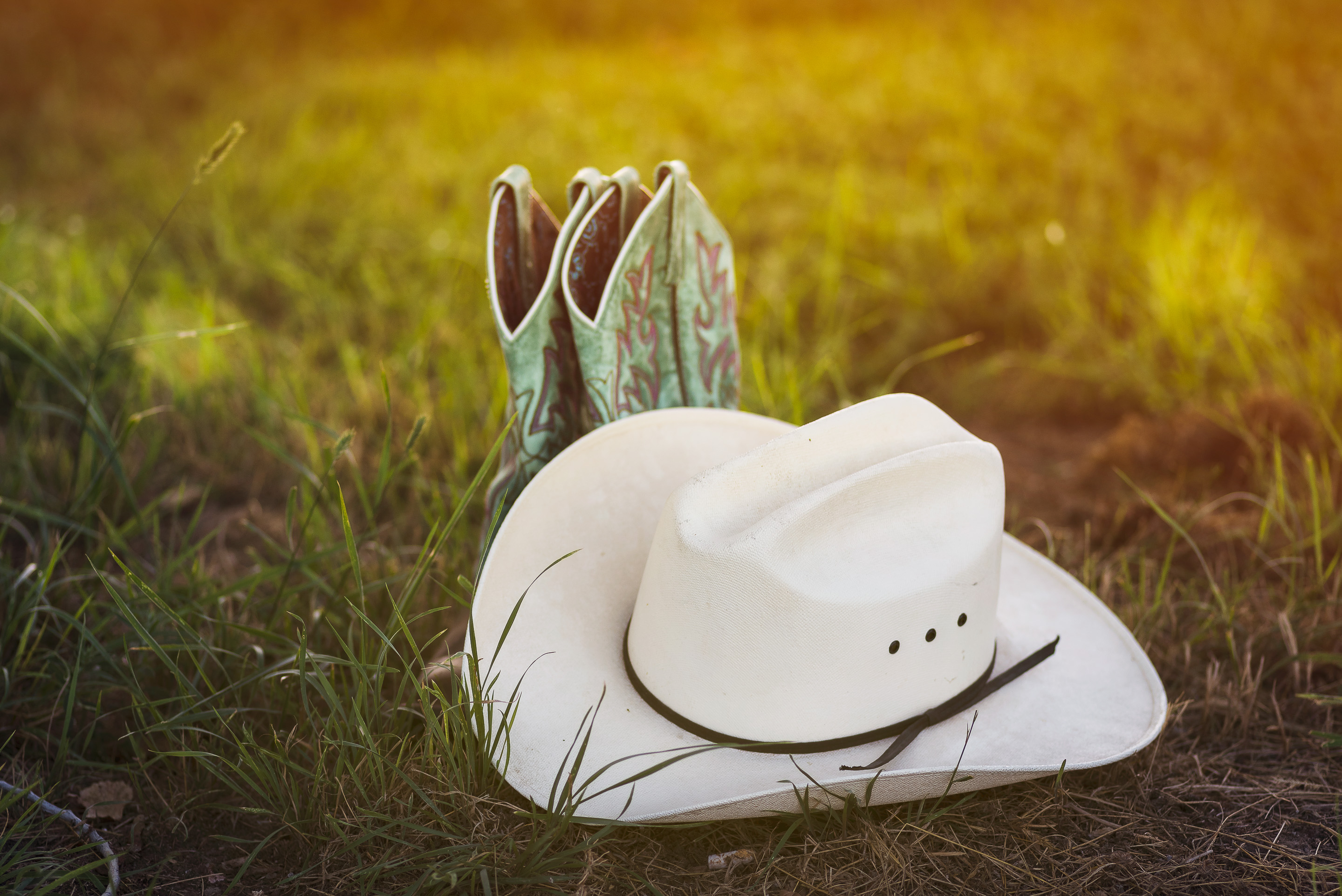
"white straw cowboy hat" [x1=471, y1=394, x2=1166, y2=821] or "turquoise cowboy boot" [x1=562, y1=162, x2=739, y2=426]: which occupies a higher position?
"turquoise cowboy boot" [x1=562, y1=162, x2=739, y2=426]

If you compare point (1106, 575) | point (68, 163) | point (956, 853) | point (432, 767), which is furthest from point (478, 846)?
point (68, 163)

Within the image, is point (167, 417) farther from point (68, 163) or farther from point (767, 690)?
point (68, 163)

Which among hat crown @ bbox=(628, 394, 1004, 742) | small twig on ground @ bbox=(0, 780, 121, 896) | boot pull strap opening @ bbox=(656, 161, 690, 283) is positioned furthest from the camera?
boot pull strap opening @ bbox=(656, 161, 690, 283)

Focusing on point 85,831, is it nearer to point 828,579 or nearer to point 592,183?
point 828,579

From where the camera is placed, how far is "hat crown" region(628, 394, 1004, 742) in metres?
1.13

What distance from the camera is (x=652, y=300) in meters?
1.61

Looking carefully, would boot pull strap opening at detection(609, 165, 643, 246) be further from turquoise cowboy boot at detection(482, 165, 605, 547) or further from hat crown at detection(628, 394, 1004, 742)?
hat crown at detection(628, 394, 1004, 742)

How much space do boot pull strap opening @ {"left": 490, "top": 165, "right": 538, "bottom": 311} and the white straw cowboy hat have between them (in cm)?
38

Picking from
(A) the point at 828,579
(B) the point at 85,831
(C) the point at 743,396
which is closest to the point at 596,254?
(A) the point at 828,579

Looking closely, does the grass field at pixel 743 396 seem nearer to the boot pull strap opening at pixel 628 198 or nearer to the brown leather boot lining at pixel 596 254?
the brown leather boot lining at pixel 596 254

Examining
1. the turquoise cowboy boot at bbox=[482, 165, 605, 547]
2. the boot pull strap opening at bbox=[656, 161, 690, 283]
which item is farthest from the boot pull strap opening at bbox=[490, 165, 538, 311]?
the boot pull strap opening at bbox=[656, 161, 690, 283]

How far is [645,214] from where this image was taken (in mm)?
1464

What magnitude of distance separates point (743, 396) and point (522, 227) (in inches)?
34.2

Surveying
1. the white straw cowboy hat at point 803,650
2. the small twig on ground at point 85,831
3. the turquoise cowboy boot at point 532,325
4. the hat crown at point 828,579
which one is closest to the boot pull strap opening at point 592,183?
the turquoise cowboy boot at point 532,325
